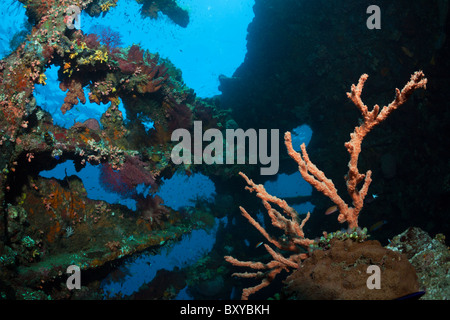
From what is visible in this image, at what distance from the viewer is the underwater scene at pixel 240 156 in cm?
267

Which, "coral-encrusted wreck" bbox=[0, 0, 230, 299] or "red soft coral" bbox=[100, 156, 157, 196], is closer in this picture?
"coral-encrusted wreck" bbox=[0, 0, 230, 299]

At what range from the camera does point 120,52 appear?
6.52 metres

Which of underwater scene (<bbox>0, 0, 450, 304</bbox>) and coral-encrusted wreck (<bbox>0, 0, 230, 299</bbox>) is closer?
underwater scene (<bbox>0, 0, 450, 304</bbox>)

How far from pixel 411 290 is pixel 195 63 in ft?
298

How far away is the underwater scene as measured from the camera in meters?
2.67

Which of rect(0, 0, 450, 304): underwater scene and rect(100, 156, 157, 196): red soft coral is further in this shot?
rect(100, 156, 157, 196): red soft coral

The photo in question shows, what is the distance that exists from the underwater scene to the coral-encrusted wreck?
0.03m

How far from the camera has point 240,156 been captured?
8508mm

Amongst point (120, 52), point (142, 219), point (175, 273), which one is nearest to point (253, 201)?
point (175, 273)

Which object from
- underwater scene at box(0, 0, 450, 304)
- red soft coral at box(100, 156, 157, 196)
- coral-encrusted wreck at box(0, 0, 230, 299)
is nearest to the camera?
underwater scene at box(0, 0, 450, 304)

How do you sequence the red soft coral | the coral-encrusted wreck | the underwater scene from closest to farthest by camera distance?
the underwater scene < the coral-encrusted wreck < the red soft coral

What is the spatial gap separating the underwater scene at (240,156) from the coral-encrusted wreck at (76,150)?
0.03 metres

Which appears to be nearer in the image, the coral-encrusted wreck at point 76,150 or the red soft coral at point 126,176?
the coral-encrusted wreck at point 76,150
